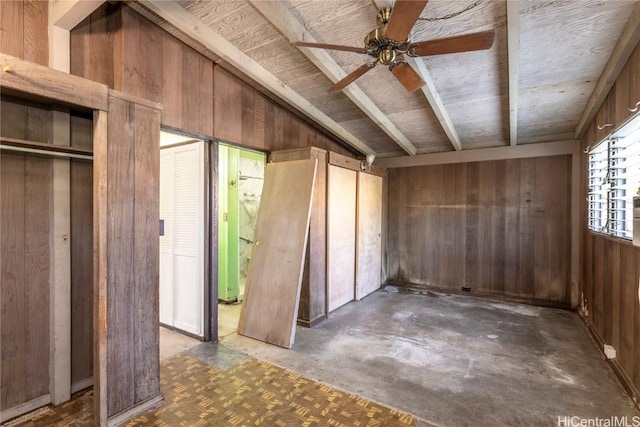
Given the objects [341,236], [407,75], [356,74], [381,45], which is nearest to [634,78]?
[407,75]

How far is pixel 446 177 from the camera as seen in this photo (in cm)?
502

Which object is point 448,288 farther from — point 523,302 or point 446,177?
point 446,177

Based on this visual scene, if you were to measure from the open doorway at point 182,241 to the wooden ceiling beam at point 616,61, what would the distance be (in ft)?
10.9

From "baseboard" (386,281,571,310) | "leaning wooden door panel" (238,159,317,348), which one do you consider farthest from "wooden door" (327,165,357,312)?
"baseboard" (386,281,571,310)

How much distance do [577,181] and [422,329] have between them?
9.61 feet

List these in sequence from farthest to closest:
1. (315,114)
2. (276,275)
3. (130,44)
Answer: (315,114) < (276,275) < (130,44)

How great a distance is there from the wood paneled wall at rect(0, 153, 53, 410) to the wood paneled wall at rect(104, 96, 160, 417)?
60 cm

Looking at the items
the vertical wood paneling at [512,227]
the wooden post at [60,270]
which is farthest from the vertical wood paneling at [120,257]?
the vertical wood paneling at [512,227]

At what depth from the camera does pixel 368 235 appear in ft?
15.4

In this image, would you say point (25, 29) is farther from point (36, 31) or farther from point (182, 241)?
point (182, 241)

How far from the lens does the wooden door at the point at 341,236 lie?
375 centimetres

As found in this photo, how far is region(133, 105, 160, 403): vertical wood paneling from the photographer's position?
197 centimetres

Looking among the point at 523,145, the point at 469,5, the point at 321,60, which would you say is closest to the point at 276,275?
the point at 321,60

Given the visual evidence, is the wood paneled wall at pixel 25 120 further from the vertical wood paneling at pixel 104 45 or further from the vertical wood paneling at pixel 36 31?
the vertical wood paneling at pixel 104 45
